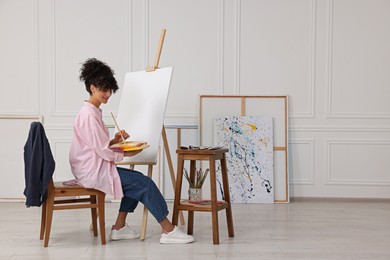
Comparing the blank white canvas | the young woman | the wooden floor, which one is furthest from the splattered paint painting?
the young woman

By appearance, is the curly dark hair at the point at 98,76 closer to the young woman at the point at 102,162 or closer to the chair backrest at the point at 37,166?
the young woman at the point at 102,162

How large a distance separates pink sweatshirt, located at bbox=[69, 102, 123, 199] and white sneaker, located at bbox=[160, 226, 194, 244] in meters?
0.42

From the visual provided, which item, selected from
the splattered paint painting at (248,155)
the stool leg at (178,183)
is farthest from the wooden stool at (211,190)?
the splattered paint painting at (248,155)

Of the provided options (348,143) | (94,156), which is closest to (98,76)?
(94,156)

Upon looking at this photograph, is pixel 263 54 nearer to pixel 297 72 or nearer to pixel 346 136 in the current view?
pixel 297 72

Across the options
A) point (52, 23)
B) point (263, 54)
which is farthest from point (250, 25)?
point (52, 23)

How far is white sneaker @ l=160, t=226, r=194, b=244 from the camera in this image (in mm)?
4117

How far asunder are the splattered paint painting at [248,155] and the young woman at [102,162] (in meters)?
2.04

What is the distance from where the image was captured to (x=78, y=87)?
6.28 meters

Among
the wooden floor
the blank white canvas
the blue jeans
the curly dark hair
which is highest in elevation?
the curly dark hair

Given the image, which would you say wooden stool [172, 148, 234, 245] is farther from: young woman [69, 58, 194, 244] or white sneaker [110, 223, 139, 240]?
white sneaker [110, 223, 139, 240]

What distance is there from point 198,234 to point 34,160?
133 centimetres

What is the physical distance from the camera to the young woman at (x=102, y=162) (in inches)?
157

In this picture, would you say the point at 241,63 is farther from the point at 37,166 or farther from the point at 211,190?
the point at 37,166
